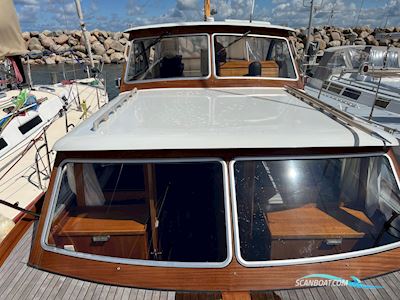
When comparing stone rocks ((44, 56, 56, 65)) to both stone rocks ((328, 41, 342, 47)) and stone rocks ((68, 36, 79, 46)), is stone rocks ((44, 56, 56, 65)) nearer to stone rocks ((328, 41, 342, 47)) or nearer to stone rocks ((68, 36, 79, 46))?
stone rocks ((68, 36, 79, 46))

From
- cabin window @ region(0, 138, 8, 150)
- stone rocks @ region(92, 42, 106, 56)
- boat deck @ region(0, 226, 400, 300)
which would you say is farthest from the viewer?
stone rocks @ region(92, 42, 106, 56)

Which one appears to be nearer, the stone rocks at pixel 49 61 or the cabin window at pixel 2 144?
the cabin window at pixel 2 144

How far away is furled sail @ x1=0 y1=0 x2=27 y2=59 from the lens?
7.26 metres

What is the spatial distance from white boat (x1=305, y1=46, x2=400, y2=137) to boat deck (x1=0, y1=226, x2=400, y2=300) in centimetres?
723

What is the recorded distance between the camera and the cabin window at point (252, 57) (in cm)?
528

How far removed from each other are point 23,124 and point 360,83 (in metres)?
11.0

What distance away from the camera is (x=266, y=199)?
8.52 feet

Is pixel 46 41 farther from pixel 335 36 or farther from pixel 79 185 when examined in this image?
pixel 79 185

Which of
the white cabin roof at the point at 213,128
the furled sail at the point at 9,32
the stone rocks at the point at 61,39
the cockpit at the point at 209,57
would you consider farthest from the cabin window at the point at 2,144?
the stone rocks at the point at 61,39

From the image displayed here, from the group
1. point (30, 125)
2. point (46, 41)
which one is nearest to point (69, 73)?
point (46, 41)

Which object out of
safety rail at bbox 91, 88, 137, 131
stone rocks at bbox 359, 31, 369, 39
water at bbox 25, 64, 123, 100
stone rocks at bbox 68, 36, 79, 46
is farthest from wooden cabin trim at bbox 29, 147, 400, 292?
stone rocks at bbox 359, 31, 369, 39

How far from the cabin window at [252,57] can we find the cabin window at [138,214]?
292 cm

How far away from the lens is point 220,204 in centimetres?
256

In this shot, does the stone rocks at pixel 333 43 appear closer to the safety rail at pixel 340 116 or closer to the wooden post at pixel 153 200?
the safety rail at pixel 340 116
